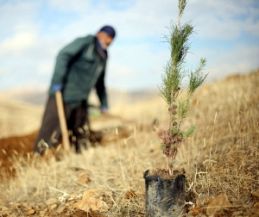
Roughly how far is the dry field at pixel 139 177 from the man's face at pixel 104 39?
157cm

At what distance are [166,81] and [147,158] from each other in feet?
6.87

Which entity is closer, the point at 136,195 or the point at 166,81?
the point at 166,81

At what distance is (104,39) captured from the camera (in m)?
7.74

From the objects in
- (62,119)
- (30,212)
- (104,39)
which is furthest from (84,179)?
(104,39)

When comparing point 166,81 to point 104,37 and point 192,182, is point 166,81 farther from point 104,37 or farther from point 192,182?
point 104,37

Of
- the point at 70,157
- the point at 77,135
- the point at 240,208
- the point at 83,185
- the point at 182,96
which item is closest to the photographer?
the point at 240,208

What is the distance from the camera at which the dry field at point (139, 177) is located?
4.09 m

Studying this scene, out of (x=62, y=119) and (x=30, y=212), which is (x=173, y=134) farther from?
(x=62, y=119)

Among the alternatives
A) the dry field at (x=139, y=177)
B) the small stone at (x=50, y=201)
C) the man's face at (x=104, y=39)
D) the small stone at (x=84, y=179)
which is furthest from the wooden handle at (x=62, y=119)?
the small stone at (x=50, y=201)

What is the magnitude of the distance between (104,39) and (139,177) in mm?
3317

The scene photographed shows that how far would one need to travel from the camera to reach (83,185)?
16.5 ft

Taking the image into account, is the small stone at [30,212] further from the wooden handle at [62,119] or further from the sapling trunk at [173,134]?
Answer: the wooden handle at [62,119]

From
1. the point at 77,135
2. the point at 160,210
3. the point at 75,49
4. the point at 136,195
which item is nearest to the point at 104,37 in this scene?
the point at 75,49

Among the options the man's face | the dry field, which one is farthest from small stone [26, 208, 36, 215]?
the man's face
